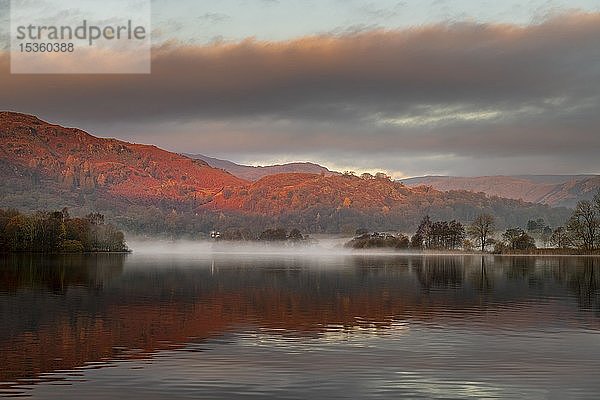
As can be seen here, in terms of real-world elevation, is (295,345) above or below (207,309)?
below

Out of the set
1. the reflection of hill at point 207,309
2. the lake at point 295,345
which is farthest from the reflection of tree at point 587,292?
the lake at point 295,345

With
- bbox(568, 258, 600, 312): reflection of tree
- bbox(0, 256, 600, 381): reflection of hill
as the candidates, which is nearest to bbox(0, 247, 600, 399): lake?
bbox(0, 256, 600, 381): reflection of hill

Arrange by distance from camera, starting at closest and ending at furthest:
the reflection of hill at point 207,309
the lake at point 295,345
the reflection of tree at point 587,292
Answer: the lake at point 295,345 < the reflection of hill at point 207,309 < the reflection of tree at point 587,292

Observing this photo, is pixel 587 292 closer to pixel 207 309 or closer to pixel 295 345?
pixel 207 309

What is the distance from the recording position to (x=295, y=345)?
1537 inches

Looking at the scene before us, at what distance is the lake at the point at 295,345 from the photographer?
28984mm

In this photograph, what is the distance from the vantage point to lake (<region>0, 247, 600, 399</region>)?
29.0 meters

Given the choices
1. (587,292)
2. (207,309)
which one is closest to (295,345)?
(207,309)

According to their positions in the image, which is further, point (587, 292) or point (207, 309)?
point (587, 292)

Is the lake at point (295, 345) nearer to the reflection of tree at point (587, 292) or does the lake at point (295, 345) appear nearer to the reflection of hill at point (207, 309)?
the reflection of hill at point (207, 309)

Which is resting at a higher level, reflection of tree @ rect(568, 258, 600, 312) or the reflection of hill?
the reflection of hill

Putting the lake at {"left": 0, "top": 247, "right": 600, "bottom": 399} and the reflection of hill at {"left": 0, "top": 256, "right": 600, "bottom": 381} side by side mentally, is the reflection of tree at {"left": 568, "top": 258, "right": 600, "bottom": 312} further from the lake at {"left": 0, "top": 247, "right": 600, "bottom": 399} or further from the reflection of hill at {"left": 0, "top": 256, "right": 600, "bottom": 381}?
the lake at {"left": 0, "top": 247, "right": 600, "bottom": 399}

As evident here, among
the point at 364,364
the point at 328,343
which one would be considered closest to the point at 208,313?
the point at 328,343

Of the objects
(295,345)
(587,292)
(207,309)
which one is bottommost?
(587,292)
